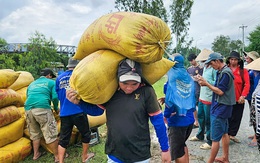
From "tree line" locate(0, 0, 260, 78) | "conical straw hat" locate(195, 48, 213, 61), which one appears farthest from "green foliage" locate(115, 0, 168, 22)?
"conical straw hat" locate(195, 48, 213, 61)

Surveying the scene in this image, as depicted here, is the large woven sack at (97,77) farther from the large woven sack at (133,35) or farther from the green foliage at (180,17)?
the green foliage at (180,17)

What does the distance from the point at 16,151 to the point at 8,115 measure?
0.62 m

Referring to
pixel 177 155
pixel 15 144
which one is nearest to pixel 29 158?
pixel 15 144

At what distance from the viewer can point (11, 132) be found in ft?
12.7

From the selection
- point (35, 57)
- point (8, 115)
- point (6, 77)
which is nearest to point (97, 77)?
point (8, 115)

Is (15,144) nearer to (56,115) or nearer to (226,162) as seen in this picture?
(56,115)

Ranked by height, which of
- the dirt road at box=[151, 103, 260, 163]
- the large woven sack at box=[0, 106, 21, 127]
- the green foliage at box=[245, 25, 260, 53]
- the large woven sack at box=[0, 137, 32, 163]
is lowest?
the dirt road at box=[151, 103, 260, 163]

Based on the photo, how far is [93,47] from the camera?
83.8 inches

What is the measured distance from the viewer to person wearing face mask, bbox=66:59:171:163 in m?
2.01

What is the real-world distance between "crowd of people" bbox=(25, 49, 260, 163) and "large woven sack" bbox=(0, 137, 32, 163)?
0.50 ft

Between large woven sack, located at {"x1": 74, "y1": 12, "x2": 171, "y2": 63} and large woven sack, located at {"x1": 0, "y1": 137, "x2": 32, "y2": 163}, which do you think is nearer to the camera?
large woven sack, located at {"x1": 74, "y1": 12, "x2": 171, "y2": 63}

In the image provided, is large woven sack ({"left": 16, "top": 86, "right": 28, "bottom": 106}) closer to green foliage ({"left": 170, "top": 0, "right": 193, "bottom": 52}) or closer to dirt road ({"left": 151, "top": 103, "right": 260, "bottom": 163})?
dirt road ({"left": 151, "top": 103, "right": 260, "bottom": 163})

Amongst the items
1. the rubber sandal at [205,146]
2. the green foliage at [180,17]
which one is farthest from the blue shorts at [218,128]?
the green foliage at [180,17]

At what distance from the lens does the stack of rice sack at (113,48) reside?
1845 millimetres
